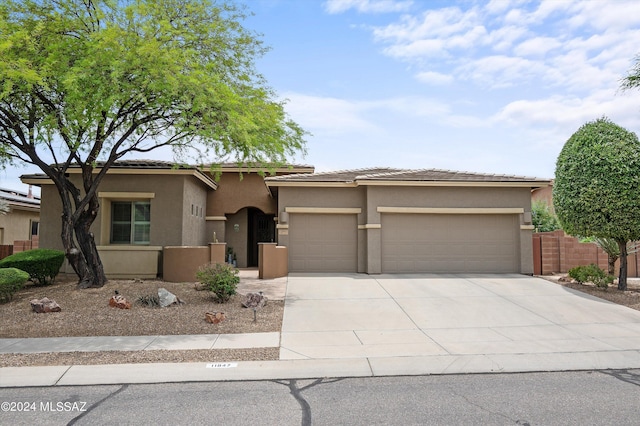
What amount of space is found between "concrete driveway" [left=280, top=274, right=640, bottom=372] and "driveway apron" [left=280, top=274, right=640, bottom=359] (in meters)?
0.02

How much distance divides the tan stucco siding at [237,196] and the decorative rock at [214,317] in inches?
445

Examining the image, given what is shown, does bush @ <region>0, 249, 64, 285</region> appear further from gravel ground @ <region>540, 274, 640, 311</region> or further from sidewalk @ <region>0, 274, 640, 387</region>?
gravel ground @ <region>540, 274, 640, 311</region>

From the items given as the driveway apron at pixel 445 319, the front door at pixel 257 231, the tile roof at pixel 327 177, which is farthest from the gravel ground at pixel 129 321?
the front door at pixel 257 231

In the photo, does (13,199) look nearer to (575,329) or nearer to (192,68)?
(192,68)

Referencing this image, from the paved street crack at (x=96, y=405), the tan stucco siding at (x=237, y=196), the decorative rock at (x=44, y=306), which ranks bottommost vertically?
the paved street crack at (x=96, y=405)

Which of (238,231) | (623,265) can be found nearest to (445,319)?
(623,265)

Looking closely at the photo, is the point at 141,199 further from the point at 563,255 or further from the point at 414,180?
the point at 563,255

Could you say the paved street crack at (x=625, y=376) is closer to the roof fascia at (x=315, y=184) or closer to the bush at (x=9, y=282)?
the roof fascia at (x=315, y=184)

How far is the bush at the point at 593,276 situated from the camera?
1367cm

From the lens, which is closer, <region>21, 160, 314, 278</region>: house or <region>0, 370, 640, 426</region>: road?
<region>0, 370, 640, 426</region>: road

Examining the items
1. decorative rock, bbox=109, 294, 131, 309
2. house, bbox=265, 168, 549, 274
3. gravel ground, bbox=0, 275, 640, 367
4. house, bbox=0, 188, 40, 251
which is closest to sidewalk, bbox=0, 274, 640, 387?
gravel ground, bbox=0, 275, 640, 367

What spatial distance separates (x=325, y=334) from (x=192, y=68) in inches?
281

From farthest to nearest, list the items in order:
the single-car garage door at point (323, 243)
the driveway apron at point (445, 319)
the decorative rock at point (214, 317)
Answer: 1. the single-car garage door at point (323, 243)
2. the decorative rock at point (214, 317)
3. the driveway apron at point (445, 319)

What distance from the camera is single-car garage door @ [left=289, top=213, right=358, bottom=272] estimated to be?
1688cm
